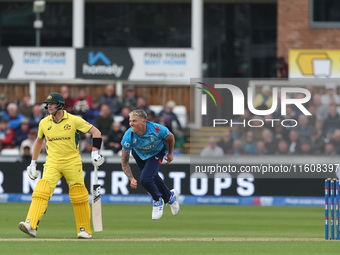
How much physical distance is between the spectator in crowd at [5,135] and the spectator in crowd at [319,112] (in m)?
8.05

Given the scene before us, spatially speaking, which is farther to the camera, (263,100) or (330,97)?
(330,97)

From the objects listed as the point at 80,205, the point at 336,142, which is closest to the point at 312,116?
the point at 336,142

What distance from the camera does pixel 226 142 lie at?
22516 mm

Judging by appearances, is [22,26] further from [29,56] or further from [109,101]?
[109,101]

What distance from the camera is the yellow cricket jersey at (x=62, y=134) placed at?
13.0 m

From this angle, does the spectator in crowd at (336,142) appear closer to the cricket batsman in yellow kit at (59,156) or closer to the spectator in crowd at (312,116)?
the spectator in crowd at (312,116)

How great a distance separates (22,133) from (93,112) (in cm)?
198

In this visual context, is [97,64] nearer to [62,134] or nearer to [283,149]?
[283,149]

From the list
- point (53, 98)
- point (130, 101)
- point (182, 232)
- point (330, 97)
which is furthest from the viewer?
point (130, 101)

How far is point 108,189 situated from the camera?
2200 cm

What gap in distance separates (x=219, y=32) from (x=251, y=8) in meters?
1.48

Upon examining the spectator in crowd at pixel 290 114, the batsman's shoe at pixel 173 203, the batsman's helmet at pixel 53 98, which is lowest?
the batsman's shoe at pixel 173 203

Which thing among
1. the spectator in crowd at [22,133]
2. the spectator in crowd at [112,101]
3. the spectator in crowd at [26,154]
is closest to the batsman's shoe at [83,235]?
the spectator in crowd at [26,154]

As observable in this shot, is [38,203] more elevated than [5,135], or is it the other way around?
[5,135]
